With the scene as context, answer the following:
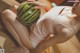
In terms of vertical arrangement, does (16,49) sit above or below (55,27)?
below

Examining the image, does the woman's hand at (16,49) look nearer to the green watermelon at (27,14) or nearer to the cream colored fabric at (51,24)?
the cream colored fabric at (51,24)

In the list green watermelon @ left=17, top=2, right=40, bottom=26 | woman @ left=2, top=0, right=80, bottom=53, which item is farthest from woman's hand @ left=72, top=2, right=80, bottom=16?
green watermelon @ left=17, top=2, right=40, bottom=26

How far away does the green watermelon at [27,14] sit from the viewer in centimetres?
129

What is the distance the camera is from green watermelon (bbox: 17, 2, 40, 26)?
4.22 ft

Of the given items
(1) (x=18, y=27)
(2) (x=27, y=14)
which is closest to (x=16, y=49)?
(1) (x=18, y=27)

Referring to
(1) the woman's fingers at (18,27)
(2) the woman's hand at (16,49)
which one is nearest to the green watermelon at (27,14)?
(1) the woman's fingers at (18,27)

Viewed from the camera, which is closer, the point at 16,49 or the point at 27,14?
the point at 27,14

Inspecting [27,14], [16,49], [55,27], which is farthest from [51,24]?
[16,49]

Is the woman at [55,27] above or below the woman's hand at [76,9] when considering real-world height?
below

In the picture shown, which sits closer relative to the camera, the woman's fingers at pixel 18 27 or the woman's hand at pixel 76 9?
the woman's hand at pixel 76 9

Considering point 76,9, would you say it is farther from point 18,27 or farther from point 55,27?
point 18,27

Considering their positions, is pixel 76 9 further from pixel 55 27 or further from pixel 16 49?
pixel 16 49

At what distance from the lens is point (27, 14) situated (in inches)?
50.6

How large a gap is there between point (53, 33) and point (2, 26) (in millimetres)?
395
